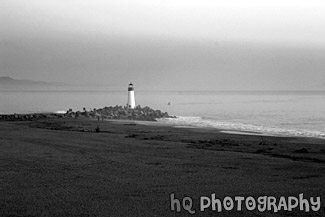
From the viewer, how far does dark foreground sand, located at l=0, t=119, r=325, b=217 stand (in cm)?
659

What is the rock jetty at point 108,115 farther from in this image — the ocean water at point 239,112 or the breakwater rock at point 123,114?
the ocean water at point 239,112

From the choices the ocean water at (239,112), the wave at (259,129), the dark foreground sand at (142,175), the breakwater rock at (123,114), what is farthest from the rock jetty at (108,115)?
the dark foreground sand at (142,175)

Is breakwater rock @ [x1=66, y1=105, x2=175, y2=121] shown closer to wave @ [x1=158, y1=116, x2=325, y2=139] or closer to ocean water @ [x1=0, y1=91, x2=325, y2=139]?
ocean water @ [x1=0, y1=91, x2=325, y2=139]

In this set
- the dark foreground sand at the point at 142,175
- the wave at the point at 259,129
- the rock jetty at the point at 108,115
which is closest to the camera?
the dark foreground sand at the point at 142,175

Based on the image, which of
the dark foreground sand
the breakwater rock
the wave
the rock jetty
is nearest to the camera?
the dark foreground sand

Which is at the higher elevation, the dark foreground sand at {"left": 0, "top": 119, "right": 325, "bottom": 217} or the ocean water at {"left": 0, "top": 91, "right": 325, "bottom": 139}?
the ocean water at {"left": 0, "top": 91, "right": 325, "bottom": 139}

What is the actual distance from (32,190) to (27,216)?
1.51 m

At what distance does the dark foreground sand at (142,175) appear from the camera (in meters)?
6.59

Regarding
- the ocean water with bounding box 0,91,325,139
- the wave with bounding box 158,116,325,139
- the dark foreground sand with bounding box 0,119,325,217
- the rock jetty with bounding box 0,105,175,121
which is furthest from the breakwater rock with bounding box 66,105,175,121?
the dark foreground sand with bounding box 0,119,325,217

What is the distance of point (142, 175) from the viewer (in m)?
8.79

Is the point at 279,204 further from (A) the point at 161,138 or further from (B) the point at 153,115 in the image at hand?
(B) the point at 153,115

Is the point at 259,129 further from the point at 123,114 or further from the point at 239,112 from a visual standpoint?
the point at 239,112

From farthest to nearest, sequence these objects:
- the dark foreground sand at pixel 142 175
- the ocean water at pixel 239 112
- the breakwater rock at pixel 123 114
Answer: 1. the breakwater rock at pixel 123 114
2. the ocean water at pixel 239 112
3. the dark foreground sand at pixel 142 175

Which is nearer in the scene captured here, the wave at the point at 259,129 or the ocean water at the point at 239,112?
the wave at the point at 259,129
